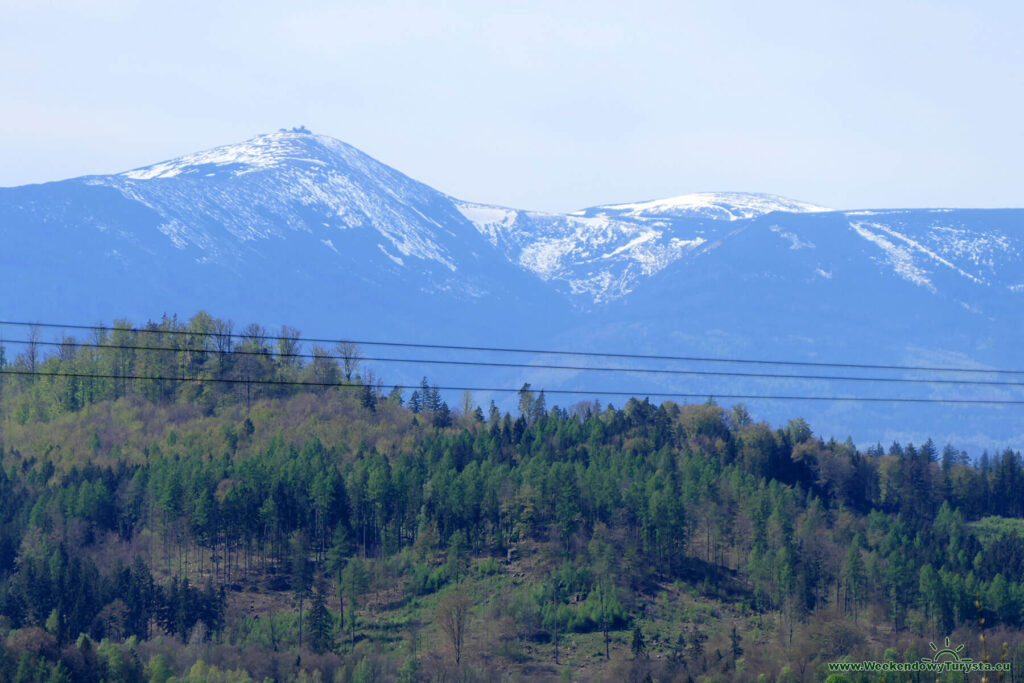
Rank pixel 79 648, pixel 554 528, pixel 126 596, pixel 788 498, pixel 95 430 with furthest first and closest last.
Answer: pixel 95 430
pixel 788 498
pixel 554 528
pixel 126 596
pixel 79 648

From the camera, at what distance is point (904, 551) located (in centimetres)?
12212

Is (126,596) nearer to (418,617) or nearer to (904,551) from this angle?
(418,617)

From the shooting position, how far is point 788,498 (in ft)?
427

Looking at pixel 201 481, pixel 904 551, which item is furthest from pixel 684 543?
pixel 201 481

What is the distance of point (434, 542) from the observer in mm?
119188

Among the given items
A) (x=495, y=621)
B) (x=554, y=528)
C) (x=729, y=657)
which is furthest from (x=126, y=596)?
(x=729, y=657)

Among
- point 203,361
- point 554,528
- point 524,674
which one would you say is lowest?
point 524,674

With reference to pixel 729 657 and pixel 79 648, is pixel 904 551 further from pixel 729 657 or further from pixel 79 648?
pixel 79 648

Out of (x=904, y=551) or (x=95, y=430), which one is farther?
(x=95, y=430)

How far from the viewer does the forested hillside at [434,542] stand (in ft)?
328

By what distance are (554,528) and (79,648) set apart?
45.8m

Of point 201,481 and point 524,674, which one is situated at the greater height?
point 201,481

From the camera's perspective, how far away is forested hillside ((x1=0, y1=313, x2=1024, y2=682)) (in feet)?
328

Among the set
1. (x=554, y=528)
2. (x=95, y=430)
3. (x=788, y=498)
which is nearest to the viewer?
(x=554, y=528)
